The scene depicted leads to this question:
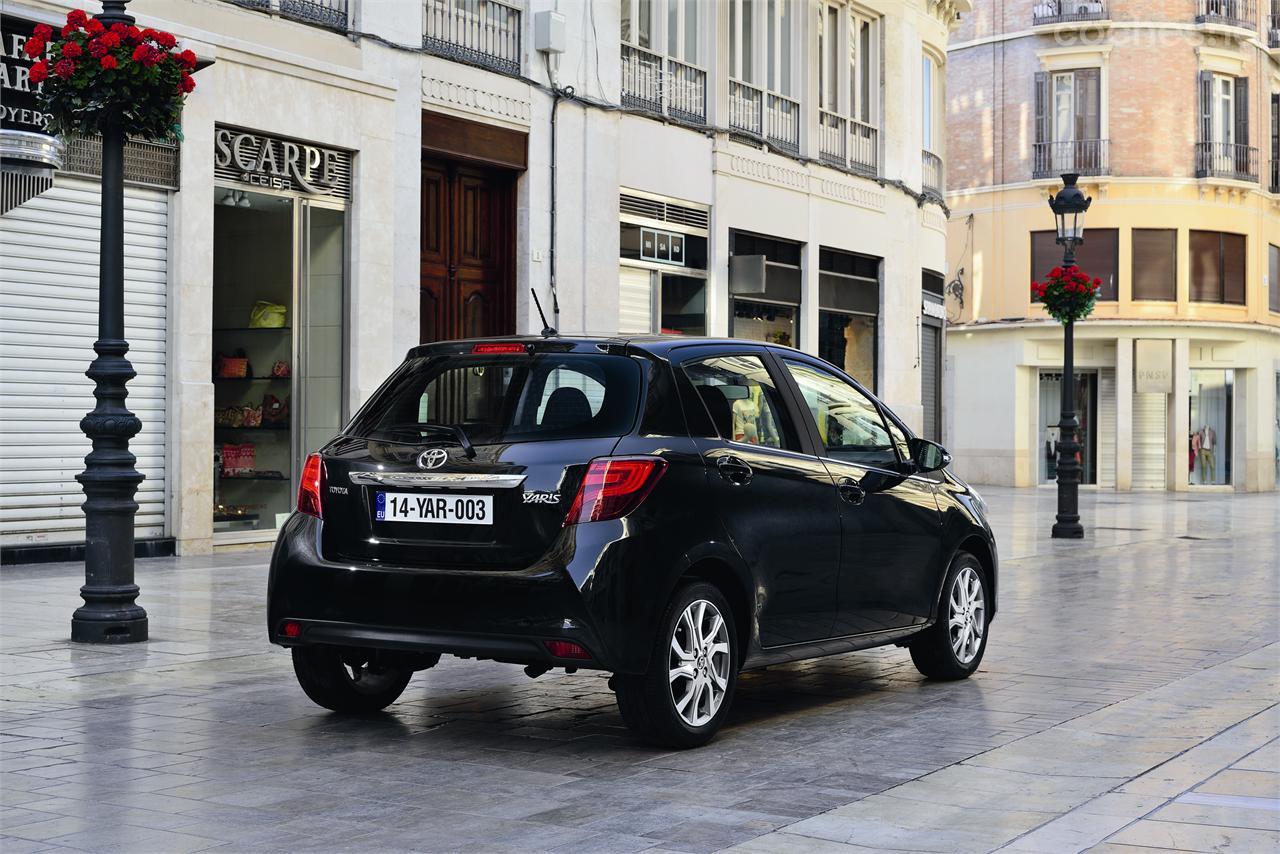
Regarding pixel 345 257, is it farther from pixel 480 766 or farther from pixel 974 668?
pixel 480 766

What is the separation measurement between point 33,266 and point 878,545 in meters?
9.54

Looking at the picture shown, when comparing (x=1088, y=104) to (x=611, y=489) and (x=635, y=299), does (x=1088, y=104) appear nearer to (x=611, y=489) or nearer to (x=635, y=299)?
(x=635, y=299)

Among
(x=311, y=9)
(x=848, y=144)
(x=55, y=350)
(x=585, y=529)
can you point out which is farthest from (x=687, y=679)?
(x=848, y=144)

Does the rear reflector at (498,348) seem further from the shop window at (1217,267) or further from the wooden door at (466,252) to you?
the shop window at (1217,267)

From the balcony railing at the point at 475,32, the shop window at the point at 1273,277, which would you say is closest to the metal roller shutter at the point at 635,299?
the balcony railing at the point at 475,32

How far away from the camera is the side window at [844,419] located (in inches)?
320

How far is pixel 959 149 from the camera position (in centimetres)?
4691

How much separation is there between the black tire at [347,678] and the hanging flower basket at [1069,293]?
16.9 meters

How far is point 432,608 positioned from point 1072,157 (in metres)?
40.8

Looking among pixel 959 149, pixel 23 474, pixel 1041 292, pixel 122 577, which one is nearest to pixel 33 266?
pixel 23 474

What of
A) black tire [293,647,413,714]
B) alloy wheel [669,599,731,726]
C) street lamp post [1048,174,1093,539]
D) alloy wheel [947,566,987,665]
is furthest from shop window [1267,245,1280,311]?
alloy wheel [669,599,731,726]

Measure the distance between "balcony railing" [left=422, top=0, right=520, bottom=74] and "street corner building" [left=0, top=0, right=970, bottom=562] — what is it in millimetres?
36

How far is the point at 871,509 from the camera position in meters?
8.20

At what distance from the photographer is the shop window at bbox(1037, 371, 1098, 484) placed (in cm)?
4519
